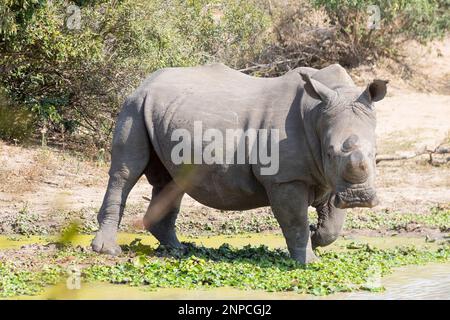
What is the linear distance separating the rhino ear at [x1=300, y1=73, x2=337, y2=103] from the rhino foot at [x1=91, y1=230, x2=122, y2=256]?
2308 mm

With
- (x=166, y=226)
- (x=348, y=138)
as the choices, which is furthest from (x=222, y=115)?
(x=166, y=226)

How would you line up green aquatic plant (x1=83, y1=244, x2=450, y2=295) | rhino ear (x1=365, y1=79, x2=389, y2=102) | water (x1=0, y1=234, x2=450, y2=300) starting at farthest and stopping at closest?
rhino ear (x1=365, y1=79, x2=389, y2=102)
green aquatic plant (x1=83, y1=244, x2=450, y2=295)
water (x1=0, y1=234, x2=450, y2=300)

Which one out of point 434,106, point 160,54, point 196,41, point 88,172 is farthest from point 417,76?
point 88,172

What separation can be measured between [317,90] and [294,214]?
3.38ft

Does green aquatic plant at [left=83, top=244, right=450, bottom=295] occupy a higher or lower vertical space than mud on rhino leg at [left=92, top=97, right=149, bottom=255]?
lower

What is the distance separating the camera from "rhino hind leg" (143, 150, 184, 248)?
28.5 ft

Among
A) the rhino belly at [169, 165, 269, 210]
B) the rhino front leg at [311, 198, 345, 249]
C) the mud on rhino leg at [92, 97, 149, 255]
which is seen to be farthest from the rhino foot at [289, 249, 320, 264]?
the mud on rhino leg at [92, 97, 149, 255]

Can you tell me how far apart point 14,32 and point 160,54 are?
2798 millimetres

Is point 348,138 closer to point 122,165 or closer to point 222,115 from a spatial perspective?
point 222,115

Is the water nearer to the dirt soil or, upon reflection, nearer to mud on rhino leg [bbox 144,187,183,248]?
mud on rhino leg [bbox 144,187,183,248]

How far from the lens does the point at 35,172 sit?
12586 mm

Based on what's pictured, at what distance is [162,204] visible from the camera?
870cm

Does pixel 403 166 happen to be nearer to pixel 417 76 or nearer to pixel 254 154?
pixel 417 76

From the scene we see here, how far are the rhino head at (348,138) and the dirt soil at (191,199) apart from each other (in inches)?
104
